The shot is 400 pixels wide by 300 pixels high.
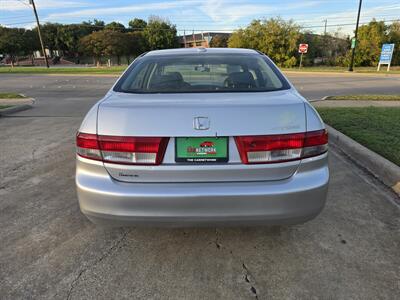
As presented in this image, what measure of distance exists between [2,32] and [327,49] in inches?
2272

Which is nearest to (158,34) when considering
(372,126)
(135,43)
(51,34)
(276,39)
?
(135,43)

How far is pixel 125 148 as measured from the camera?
7.08 ft

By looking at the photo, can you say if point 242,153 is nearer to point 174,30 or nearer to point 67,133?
point 67,133

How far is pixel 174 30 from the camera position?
6606 cm

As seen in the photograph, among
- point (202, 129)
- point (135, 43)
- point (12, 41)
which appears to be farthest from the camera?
point (135, 43)

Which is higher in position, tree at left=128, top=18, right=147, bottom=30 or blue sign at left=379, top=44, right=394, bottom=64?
tree at left=128, top=18, right=147, bottom=30

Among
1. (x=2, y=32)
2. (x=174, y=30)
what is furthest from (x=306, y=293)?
(x=2, y=32)

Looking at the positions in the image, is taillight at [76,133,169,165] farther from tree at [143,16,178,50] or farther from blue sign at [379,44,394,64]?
tree at [143,16,178,50]

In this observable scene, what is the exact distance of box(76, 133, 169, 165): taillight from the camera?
2127 millimetres

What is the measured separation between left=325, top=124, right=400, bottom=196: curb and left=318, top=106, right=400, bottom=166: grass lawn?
139 mm

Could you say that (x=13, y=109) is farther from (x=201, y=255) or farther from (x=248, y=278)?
(x=248, y=278)

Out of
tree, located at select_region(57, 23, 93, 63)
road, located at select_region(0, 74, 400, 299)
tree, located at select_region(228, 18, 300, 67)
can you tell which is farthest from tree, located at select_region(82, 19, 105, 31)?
road, located at select_region(0, 74, 400, 299)

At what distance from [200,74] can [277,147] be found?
5.49 feet

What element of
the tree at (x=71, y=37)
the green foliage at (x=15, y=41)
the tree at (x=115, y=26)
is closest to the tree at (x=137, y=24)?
the tree at (x=115, y=26)
